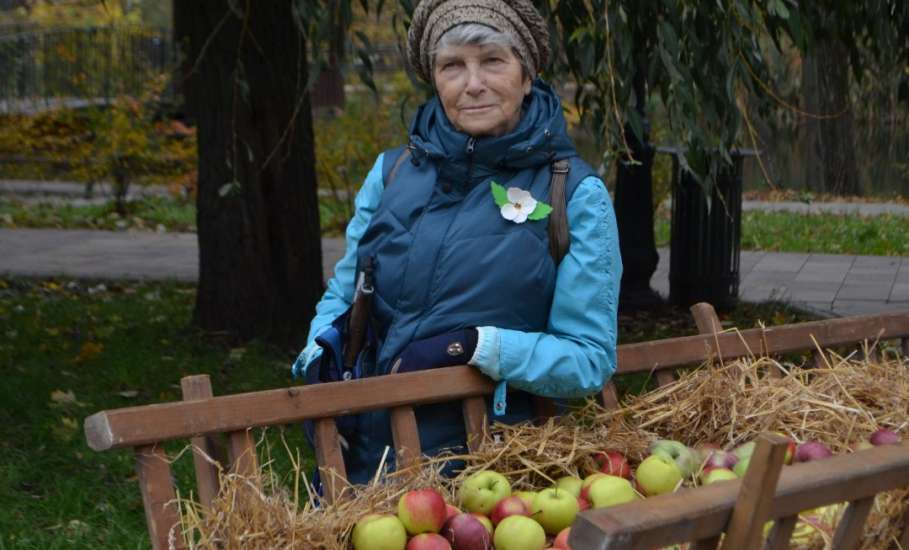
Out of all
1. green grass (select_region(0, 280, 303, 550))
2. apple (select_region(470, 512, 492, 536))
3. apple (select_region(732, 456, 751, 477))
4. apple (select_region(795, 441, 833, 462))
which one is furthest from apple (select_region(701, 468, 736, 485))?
green grass (select_region(0, 280, 303, 550))

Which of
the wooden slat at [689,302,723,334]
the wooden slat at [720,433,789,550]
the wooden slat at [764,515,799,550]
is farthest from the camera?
the wooden slat at [689,302,723,334]

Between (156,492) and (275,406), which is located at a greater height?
(275,406)

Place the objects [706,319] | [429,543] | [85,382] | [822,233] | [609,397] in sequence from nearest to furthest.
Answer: [429,543], [609,397], [706,319], [85,382], [822,233]

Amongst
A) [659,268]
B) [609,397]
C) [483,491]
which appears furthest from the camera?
[659,268]

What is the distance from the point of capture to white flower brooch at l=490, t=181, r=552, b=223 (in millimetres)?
2920

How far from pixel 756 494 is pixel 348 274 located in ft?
4.71

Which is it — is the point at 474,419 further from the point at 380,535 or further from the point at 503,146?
the point at 503,146

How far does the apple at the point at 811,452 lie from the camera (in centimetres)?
289

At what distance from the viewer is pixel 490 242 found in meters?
2.95

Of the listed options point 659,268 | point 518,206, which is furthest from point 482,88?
point 659,268

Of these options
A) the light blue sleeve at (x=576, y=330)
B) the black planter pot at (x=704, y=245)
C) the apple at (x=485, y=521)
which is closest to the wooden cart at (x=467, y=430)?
the light blue sleeve at (x=576, y=330)

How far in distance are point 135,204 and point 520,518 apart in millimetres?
13093

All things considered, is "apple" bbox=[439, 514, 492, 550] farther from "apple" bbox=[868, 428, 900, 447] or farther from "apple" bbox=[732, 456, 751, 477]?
"apple" bbox=[868, 428, 900, 447]

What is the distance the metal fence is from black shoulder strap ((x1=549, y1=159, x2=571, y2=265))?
44.2 ft
